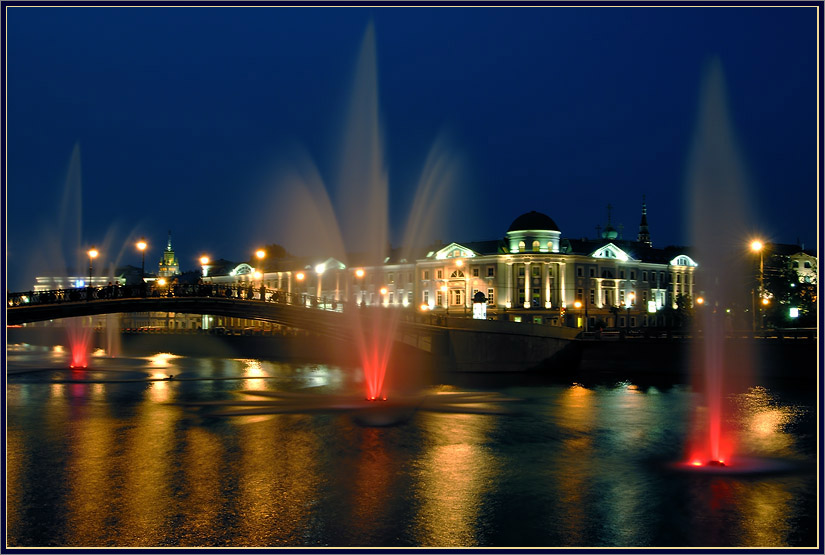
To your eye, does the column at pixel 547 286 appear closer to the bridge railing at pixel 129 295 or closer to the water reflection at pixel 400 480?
the bridge railing at pixel 129 295

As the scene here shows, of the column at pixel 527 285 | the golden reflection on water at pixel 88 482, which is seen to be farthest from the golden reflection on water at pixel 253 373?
the column at pixel 527 285

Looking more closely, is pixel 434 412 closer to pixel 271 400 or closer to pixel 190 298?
pixel 271 400

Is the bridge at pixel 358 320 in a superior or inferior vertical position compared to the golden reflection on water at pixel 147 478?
superior

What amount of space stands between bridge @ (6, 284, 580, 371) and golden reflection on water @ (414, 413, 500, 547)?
17.1 metres

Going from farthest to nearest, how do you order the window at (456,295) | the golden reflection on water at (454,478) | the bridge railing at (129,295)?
the window at (456,295)
the bridge railing at (129,295)
the golden reflection on water at (454,478)

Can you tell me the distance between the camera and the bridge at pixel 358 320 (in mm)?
50000

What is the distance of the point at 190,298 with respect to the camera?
5628 cm

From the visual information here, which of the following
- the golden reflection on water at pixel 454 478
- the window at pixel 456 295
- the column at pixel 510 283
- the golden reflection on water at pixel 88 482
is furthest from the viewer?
the window at pixel 456 295

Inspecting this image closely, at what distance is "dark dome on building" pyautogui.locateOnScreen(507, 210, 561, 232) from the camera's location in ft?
337

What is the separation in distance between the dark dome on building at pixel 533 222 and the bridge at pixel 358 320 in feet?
163

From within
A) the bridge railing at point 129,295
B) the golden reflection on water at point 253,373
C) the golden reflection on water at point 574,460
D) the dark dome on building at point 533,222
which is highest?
the dark dome on building at point 533,222

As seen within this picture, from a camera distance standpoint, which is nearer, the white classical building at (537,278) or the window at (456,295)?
the white classical building at (537,278)

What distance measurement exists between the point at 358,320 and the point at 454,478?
31767 millimetres

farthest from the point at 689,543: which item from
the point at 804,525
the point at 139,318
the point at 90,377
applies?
the point at 139,318
